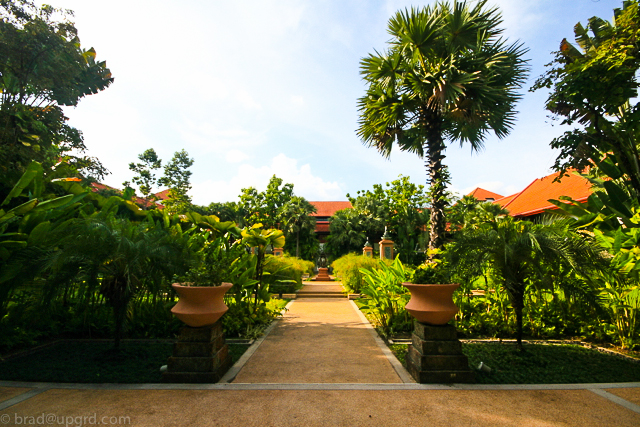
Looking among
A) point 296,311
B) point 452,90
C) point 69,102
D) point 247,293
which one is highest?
point 69,102

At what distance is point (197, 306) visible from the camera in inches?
137

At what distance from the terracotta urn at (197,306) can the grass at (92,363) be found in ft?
2.58

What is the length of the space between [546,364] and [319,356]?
9.95 feet

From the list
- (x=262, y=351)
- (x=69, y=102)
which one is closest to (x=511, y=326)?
(x=262, y=351)

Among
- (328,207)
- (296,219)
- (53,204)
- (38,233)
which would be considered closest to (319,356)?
(38,233)

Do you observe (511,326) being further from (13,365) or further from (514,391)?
(13,365)

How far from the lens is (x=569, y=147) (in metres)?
4.36

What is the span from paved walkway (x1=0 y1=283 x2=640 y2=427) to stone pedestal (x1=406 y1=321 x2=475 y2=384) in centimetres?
13

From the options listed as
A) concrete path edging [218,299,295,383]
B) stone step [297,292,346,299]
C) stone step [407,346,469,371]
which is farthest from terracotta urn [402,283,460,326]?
stone step [297,292,346,299]

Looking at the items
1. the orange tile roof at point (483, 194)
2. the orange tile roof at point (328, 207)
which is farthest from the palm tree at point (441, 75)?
the orange tile roof at point (328, 207)

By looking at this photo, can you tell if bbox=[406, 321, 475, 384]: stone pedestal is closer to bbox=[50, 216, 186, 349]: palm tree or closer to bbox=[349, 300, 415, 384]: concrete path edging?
bbox=[349, 300, 415, 384]: concrete path edging

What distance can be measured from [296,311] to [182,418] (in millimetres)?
5965

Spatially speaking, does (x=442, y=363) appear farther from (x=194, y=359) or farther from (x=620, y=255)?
(x=620, y=255)

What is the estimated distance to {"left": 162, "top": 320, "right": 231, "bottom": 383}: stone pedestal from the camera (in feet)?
11.1
